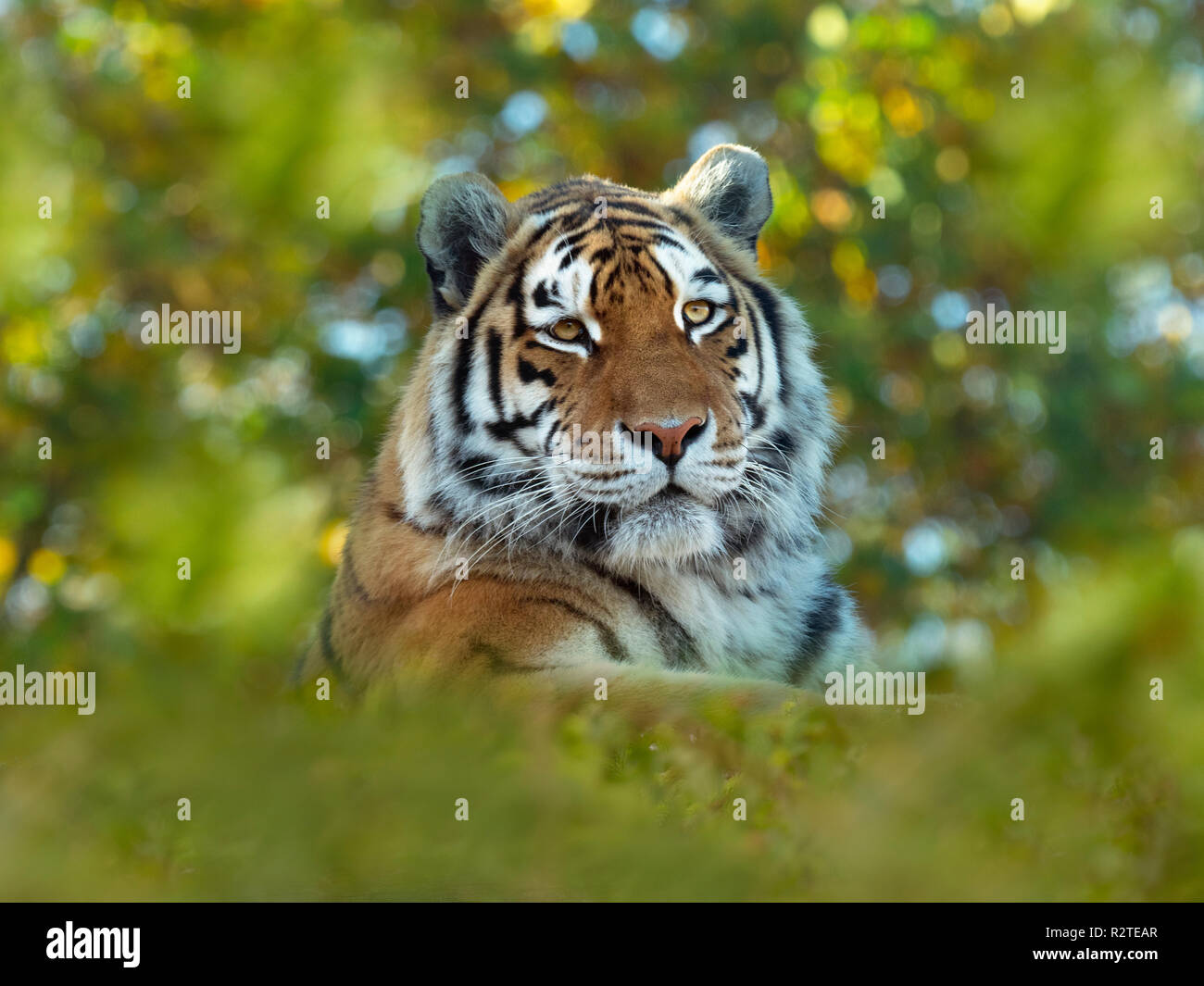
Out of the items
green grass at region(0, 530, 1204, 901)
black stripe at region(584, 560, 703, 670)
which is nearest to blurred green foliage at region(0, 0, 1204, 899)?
green grass at region(0, 530, 1204, 901)

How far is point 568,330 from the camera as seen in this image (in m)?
3.29

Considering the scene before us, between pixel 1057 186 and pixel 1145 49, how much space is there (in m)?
3.75

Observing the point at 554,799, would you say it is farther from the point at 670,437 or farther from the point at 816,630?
the point at 816,630

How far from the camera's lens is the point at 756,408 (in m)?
3.40

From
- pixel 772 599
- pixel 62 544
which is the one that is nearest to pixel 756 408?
pixel 772 599

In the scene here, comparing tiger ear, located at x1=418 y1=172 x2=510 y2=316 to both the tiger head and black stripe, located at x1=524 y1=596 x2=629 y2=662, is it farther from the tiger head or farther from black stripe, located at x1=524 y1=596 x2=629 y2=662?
black stripe, located at x1=524 y1=596 x2=629 y2=662

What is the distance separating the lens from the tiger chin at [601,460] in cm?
300

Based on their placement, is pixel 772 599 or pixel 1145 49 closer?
pixel 772 599

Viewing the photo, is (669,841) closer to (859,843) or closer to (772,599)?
(859,843)

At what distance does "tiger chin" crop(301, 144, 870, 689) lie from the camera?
9.83ft

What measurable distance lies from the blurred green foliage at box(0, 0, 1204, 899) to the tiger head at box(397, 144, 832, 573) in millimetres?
428

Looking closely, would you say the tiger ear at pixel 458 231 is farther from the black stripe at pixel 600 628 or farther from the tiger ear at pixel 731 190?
the black stripe at pixel 600 628

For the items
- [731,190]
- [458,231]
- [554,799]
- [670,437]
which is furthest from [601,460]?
[554,799]

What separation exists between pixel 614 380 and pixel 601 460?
23cm
